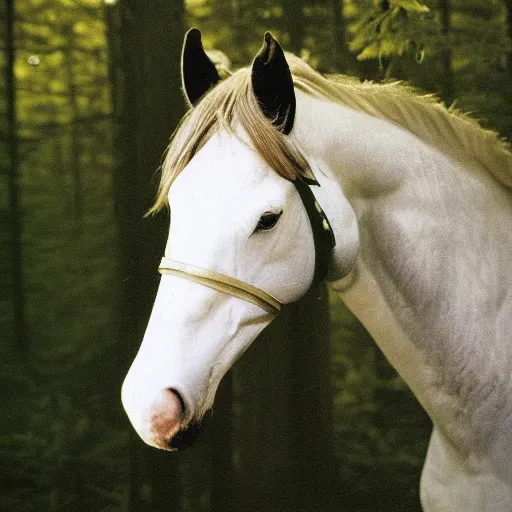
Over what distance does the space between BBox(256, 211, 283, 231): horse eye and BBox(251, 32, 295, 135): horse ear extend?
0.16 meters

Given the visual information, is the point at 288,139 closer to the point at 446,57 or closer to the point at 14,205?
the point at 446,57

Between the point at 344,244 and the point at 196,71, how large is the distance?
451 millimetres

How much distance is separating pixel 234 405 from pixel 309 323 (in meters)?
0.38

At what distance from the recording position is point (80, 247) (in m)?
2.18

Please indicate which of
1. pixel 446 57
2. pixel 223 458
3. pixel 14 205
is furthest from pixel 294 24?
pixel 223 458

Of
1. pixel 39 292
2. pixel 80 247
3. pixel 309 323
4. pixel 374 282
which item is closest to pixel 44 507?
pixel 39 292

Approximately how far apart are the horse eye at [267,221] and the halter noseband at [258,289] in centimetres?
6

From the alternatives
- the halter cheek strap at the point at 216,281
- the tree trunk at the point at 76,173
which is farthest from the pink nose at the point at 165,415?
the tree trunk at the point at 76,173

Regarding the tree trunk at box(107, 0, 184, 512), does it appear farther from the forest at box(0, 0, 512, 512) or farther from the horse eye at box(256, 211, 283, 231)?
the horse eye at box(256, 211, 283, 231)

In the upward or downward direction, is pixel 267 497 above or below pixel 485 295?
below

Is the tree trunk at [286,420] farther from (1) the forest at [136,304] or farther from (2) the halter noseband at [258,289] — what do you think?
(2) the halter noseband at [258,289]

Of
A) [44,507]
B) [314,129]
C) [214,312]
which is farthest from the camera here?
[44,507]

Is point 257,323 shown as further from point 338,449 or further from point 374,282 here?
point 338,449

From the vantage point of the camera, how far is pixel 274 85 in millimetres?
1109
